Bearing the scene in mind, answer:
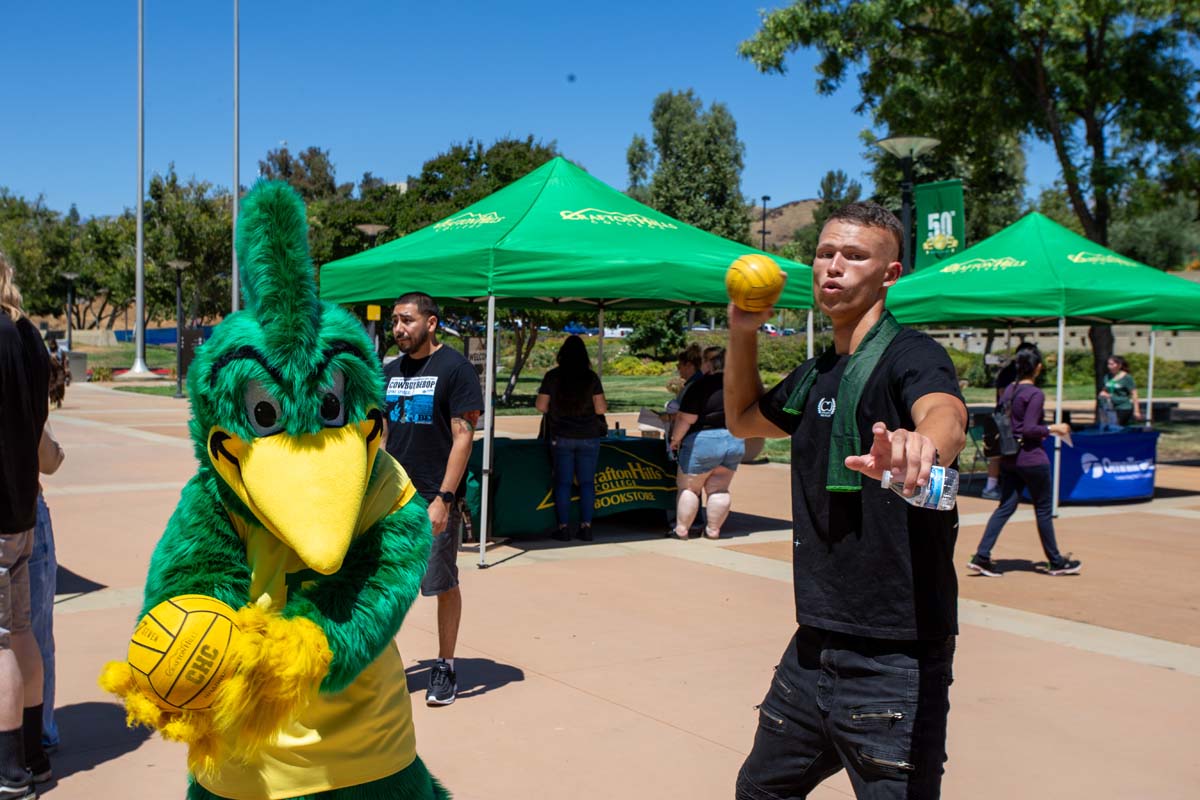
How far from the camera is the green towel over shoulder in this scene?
245 centimetres

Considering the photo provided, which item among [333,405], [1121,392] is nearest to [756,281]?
[333,405]

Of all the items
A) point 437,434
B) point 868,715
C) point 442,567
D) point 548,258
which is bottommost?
point 442,567

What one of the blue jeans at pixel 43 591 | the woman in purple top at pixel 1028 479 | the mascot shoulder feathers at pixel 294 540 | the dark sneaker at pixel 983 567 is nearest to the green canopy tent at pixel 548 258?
the woman in purple top at pixel 1028 479

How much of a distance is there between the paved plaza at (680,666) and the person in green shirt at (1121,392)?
659 centimetres

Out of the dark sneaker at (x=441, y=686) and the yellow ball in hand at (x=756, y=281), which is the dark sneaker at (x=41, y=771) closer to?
the dark sneaker at (x=441, y=686)

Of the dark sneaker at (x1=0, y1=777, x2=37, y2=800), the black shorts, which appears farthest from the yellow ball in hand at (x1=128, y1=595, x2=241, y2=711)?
the black shorts

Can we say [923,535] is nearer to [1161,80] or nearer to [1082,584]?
[1082,584]

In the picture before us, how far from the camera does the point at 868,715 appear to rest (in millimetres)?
2416

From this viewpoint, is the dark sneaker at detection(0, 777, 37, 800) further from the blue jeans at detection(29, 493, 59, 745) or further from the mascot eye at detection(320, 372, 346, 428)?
the mascot eye at detection(320, 372, 346, 428)

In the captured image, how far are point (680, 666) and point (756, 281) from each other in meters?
3.56

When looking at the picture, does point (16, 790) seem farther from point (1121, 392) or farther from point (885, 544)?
point (1121, 392)

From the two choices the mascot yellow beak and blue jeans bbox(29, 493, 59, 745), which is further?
blue jeans bbox(29, 493, 59, 745)

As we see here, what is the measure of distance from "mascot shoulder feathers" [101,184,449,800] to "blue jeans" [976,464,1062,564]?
6.51 metres

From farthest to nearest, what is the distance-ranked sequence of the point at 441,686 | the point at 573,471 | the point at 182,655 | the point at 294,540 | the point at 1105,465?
1. the point at 1105,465
2. the point at 573,471
3. the point at 441,686
4. the point at 294,540
5. the point at 182,655
